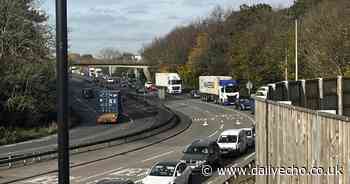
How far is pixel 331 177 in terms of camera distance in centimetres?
763

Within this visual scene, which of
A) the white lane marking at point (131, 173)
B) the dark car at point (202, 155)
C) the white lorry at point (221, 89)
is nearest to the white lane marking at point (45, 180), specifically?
the white lane marking at point (131, 173)

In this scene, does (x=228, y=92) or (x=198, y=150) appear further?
(x=228, y=92)

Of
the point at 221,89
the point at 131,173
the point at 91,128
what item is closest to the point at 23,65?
the point at 91,128

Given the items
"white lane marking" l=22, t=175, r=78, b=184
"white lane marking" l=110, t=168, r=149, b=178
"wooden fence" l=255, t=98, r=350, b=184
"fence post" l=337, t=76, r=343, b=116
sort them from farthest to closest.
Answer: "white lane marking" l=110, t=168, r=149, b=178
"white lane marking" l=22, t=175, r=78, b=184
"fence post" l=337, t=76, r=343, b=116
"wooden fence" l=255, t=98, r=350, b=184

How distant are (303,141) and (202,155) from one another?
19.3m

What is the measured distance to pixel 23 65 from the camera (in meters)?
→ 54.3

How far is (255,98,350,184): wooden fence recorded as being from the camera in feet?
23.8

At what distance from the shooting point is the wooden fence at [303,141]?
7.26 metres

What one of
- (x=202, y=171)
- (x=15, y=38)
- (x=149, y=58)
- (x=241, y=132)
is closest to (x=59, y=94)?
(x=202, y=171)

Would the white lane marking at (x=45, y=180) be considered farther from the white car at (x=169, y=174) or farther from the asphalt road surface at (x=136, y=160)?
the white car at (x=169, y=174)

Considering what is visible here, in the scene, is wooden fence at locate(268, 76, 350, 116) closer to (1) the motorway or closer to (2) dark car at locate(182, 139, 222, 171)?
(1) the motorway

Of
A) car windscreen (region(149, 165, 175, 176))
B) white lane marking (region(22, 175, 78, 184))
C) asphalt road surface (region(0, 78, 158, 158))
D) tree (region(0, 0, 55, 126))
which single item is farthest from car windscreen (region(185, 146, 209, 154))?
tree (region(0, 0, 55, 126))

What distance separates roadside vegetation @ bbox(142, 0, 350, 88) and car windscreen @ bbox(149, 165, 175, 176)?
27.1 meters

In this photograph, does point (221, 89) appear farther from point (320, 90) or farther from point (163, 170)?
point (320, 90)
